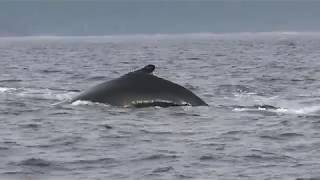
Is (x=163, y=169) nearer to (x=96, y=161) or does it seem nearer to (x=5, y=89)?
(x=96, y=161)

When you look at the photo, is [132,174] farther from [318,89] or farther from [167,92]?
[318,89]

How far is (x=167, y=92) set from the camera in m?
21.3

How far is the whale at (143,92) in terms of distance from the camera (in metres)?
21.0

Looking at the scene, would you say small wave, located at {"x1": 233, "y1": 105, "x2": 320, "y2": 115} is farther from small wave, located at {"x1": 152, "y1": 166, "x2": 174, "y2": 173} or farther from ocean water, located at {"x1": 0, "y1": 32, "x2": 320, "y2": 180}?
small wave, located at {"x1": 152, "y1": 166, "x2": 174, "y2": 173}

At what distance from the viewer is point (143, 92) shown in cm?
2111

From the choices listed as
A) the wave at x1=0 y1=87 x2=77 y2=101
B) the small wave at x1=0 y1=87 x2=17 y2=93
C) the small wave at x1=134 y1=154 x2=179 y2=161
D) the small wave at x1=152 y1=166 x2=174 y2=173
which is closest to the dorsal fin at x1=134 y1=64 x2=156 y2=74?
the wave at x1=0 y1=87 x2=77 y2=101

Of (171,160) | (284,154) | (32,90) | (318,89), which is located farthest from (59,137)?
(318,89)

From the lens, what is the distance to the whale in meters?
21.0

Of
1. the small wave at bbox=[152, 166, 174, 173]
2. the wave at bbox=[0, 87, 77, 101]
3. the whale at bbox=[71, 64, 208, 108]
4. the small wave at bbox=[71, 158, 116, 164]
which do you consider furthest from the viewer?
the wave at bbox=[0, 87, 77, 101]

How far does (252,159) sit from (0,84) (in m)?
20.9

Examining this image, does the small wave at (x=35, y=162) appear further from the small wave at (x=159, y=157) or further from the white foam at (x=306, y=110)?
the white foam at (x=306, y=110)

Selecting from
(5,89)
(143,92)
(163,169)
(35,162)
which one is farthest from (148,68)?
(5,89)

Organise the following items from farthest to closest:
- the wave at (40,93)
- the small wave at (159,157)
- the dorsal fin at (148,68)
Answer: the wave at (40,93) → the dorsal fin at (148,68) → the small wave at (159,157)

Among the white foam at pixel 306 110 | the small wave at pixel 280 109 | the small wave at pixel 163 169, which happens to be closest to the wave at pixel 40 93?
the small wave at pixel 280 109
